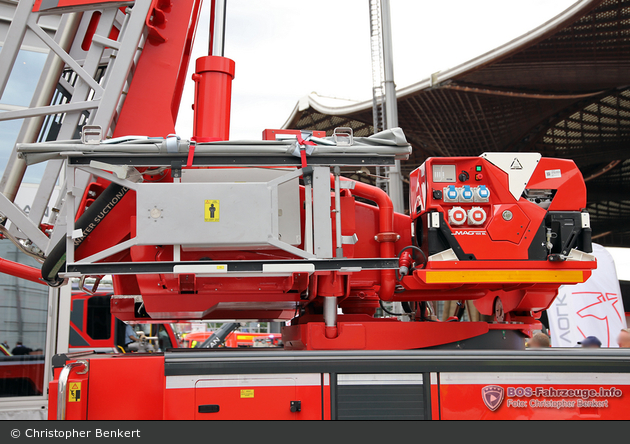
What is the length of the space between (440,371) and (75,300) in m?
11.9

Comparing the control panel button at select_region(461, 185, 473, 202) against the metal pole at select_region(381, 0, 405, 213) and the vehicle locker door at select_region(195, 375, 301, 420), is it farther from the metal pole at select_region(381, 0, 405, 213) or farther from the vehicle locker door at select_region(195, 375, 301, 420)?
the metal pole at select_region(381, 0, 405, 213)

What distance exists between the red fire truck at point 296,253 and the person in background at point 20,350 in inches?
176

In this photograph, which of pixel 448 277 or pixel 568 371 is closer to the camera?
pixel 568 371

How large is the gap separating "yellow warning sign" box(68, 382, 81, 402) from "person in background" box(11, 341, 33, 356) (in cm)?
579

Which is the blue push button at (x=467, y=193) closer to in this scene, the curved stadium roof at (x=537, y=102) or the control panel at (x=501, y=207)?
the control panel at (x=501, y=207)

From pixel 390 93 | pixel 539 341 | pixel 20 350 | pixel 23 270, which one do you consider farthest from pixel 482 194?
pixel 390 93

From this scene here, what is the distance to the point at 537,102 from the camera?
3212cm

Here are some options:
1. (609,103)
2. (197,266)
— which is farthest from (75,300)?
(609,103)

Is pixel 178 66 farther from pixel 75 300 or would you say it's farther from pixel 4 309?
pixel 75 300

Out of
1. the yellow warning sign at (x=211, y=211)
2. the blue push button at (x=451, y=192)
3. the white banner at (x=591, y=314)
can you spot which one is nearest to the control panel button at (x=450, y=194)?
the blue push button at (x=451, y=192)

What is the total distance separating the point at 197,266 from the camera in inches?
153

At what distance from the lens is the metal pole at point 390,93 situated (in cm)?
1211

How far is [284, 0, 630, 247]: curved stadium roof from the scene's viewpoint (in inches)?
979

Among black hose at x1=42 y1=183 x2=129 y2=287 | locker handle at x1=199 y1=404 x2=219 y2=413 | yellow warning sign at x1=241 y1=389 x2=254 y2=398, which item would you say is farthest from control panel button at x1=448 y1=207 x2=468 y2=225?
black hose at x1=42 y1=183 x2=129 y2=287
